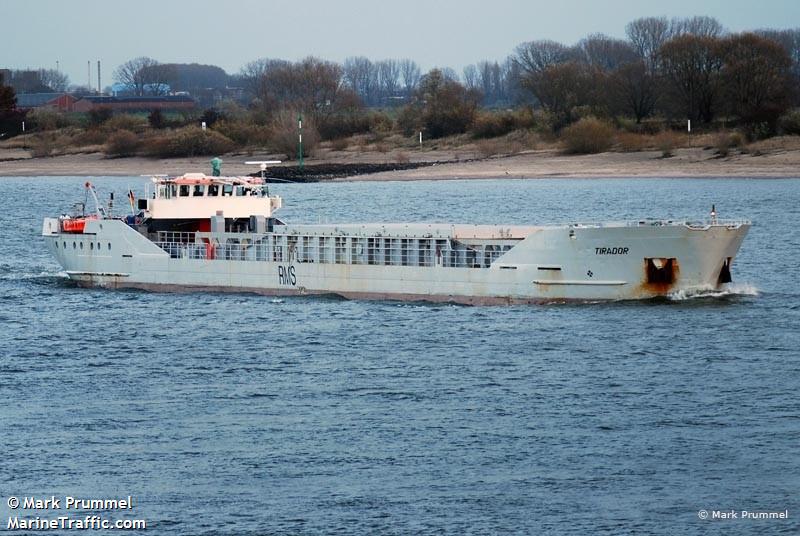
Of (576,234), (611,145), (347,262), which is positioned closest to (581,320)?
(576,234)

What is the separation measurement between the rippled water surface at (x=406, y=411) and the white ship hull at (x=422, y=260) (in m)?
0.86

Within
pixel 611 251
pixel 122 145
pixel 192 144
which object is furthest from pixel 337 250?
pixel 122 145

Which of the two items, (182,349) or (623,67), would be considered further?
(623,67)

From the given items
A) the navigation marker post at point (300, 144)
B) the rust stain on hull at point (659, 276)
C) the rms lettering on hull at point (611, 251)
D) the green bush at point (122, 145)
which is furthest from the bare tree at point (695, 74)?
the rms lettering on hull at point (611, 251)

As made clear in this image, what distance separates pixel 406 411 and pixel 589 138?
9912 cm

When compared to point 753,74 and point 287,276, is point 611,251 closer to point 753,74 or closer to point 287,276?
point 287,276

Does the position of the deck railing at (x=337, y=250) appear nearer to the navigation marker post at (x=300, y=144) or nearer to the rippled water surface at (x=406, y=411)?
the rippled water surface at (x=406, y=411)

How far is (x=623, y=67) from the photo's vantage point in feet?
512

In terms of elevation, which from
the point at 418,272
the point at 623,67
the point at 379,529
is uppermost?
the point at 623,67

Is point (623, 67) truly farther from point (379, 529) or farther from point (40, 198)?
point (379, 529)

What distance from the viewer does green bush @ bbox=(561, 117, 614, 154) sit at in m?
133

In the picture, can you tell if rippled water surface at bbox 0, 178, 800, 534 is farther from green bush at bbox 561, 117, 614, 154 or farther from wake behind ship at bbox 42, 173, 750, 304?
green bush at bbox 561, 117, 614, 154

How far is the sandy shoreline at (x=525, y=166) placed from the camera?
11812cm

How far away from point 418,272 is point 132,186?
309 feet
